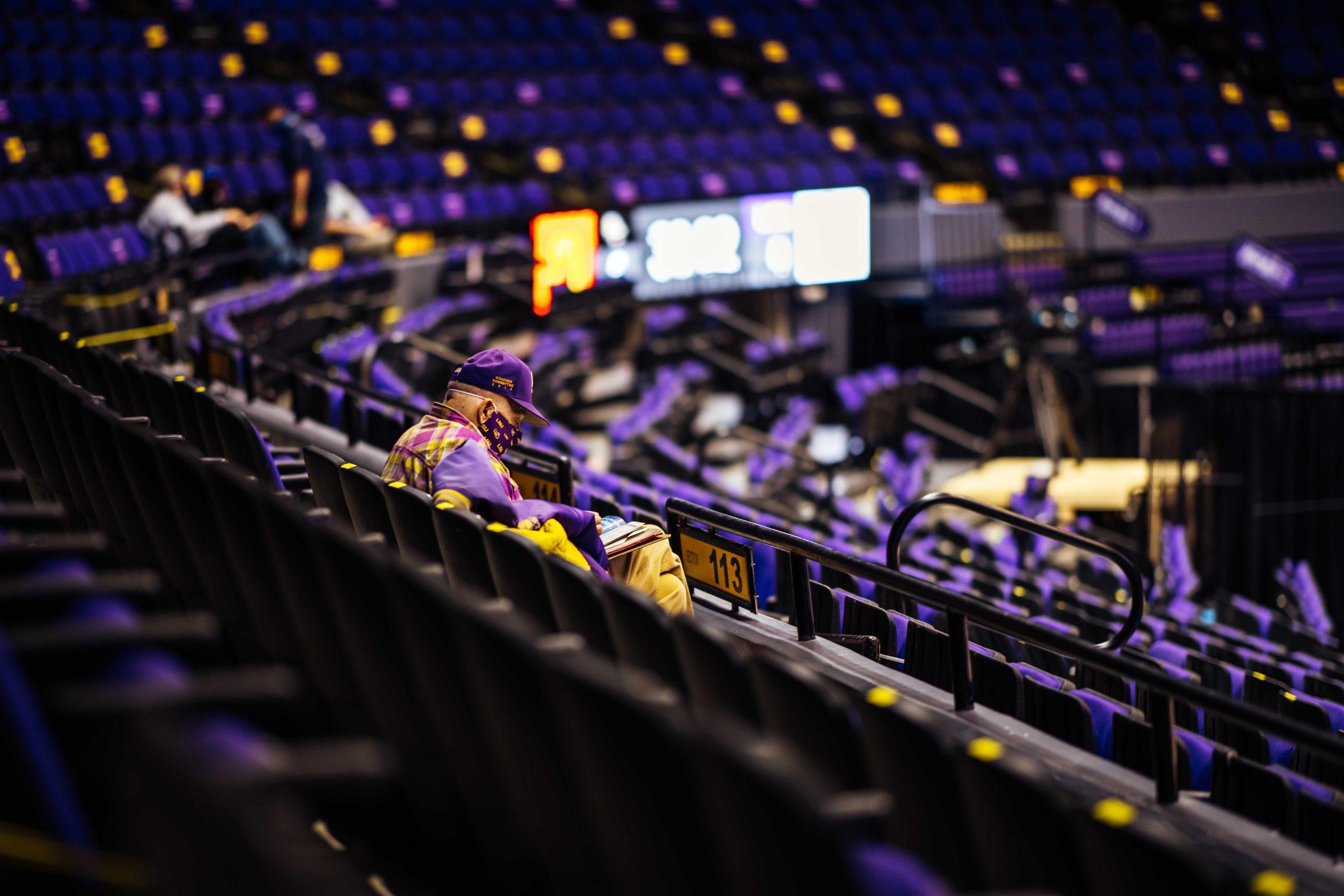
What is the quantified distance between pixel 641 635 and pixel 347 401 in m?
2.09

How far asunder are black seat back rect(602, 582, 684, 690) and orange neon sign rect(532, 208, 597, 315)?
6180 mm

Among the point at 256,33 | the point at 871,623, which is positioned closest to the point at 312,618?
the point at 871,623

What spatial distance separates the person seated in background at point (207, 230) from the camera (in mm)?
5301

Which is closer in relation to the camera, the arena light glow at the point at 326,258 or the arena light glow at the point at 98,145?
the arena light glow at the point at 326,258

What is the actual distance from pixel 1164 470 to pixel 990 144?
5.31 m

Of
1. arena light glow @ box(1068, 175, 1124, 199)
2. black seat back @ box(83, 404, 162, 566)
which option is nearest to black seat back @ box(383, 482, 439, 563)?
black seat back @ box(83, 404, 162, 566)

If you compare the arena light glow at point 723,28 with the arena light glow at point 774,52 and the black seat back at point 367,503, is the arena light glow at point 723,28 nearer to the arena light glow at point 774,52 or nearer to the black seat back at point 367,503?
the arena light glow at point 774,52

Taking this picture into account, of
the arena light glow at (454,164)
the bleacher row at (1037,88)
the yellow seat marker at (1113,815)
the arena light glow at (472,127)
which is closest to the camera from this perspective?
the yellow seat marker at (1113,815)

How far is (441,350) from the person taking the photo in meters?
5.25

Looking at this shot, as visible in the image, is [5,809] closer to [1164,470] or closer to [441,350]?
[441,350]

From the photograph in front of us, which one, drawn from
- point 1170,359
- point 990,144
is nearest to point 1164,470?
point 1170,359

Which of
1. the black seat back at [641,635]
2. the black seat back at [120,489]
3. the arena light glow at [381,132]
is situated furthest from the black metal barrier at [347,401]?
the arena light glow at [381,132]

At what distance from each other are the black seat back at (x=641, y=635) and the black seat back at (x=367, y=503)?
551mm

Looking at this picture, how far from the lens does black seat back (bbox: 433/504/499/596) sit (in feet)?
5.73
